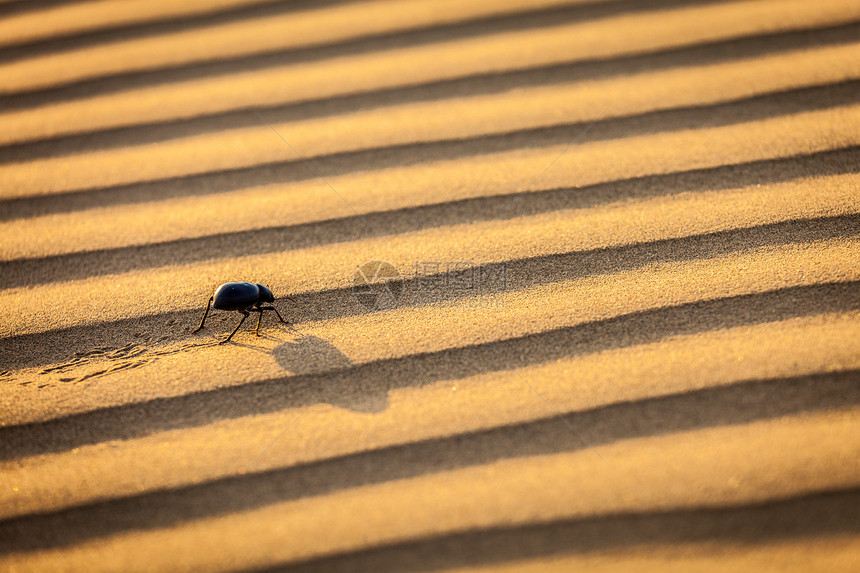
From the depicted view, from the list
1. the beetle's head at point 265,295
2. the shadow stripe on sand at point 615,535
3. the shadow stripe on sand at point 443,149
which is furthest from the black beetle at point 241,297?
the shadow stripe on sand at point 615,535

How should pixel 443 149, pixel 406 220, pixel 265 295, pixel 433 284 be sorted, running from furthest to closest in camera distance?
pixel 443 149 → pixel 406 220 → pixel 433 284 → pixel 265 295

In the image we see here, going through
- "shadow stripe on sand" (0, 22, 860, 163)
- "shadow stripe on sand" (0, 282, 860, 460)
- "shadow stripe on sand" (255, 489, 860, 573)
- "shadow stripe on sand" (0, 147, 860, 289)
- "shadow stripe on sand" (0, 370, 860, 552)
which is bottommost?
"shadow stripe on sand" (255, 489, 860, 573)

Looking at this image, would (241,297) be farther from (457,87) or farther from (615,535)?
(457,87)

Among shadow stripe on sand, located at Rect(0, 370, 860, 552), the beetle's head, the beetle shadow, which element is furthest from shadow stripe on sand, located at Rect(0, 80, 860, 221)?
shadow stripe on sand, located at Rect(0, 370, 860, 552)

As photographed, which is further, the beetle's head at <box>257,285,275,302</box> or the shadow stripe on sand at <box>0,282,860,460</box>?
the beetle's head at <box>257,285,275,302</box>

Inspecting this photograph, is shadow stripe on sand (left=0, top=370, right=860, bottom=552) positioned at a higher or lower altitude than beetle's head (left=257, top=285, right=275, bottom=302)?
lower

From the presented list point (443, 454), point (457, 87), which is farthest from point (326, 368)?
point (457, 87)

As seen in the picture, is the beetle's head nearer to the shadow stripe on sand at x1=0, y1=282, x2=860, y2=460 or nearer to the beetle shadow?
the beetle shadow
